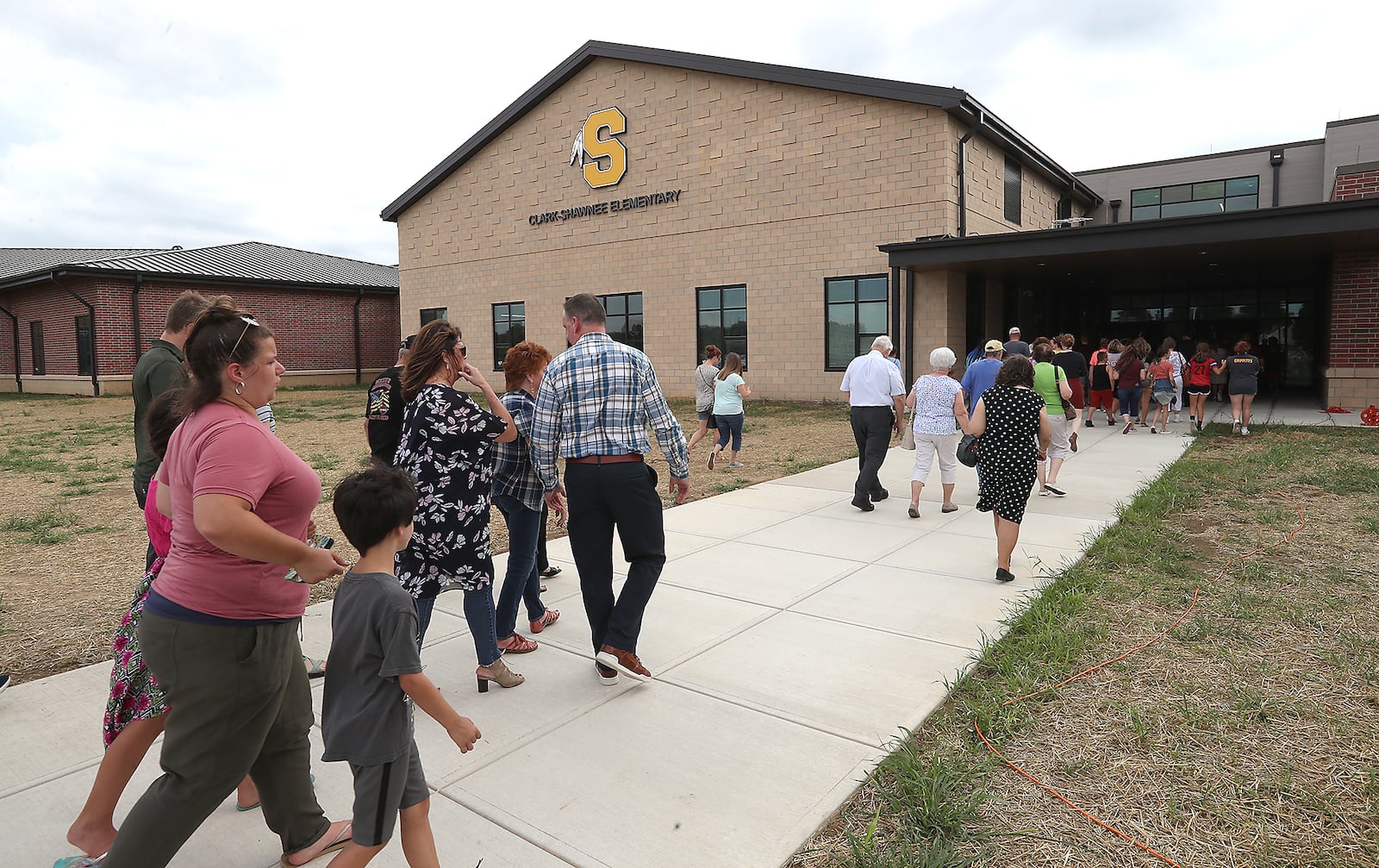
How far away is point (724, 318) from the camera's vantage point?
22.4 meters

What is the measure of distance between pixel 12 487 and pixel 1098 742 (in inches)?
492

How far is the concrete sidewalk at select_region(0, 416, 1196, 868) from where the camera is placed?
2908mm

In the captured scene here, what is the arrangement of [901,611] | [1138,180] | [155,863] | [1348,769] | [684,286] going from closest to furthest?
[155,863] < [1348,769] < [901,611] < [684,286] < [1138,180]

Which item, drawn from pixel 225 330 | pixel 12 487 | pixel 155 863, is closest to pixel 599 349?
pixel 225 330

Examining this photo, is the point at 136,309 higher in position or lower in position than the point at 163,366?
higher

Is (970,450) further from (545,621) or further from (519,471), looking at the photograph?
(519,471)

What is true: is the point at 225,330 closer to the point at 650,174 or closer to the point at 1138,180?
the point at 650,174

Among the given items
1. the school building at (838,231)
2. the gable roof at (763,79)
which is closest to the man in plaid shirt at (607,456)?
the school building at (838,231)

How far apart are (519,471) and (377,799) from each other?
→ 2.37 metres

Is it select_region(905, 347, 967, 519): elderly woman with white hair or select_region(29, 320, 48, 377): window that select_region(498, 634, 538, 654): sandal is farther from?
select_region(29, 320, 48, 377): window

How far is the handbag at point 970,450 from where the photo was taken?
612 cm

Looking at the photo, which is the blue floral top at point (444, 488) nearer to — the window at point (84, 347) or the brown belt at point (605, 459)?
the brown belt at point (605, 459)

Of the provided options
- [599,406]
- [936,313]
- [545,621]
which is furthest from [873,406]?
[936,313]

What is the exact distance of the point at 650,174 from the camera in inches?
919
